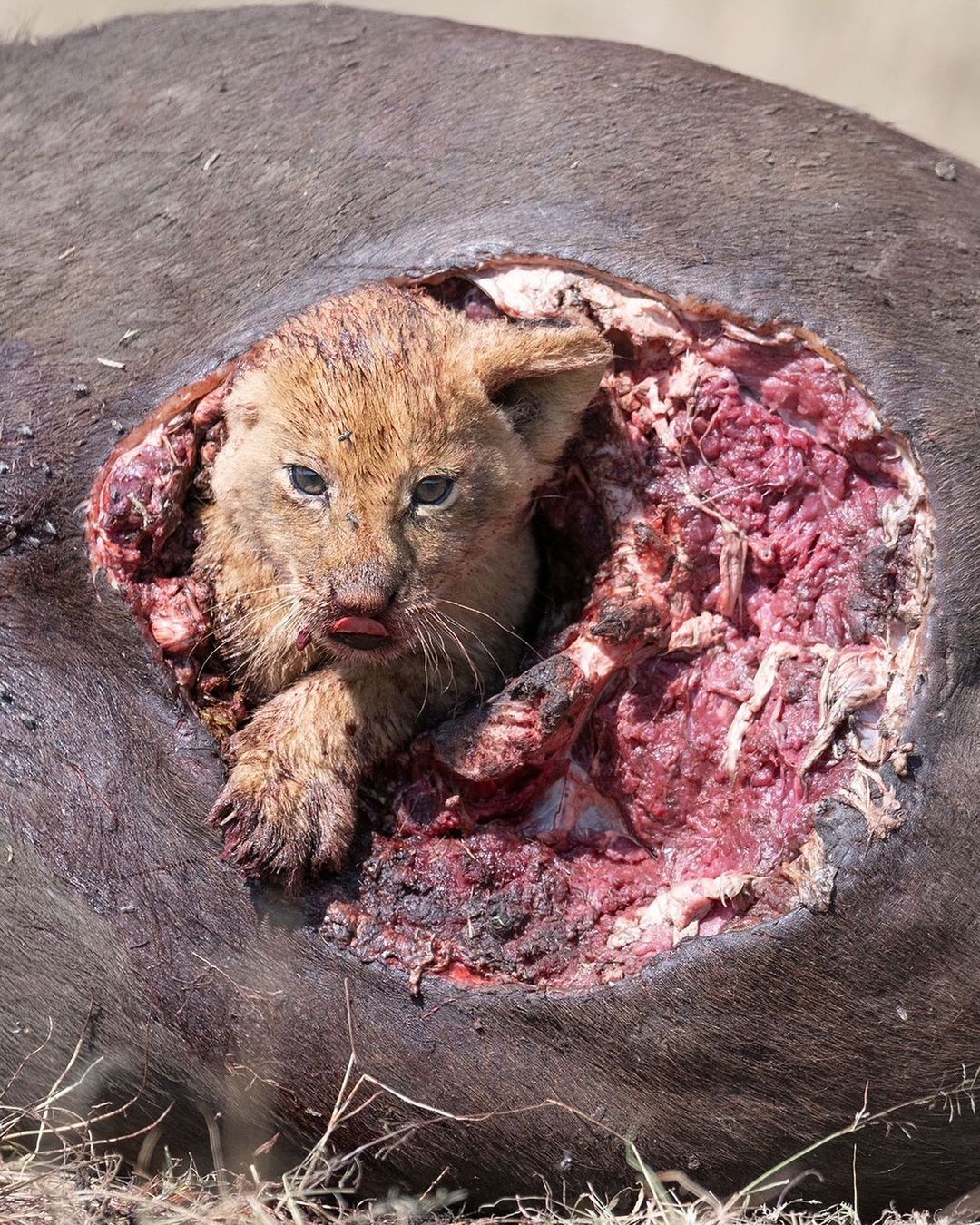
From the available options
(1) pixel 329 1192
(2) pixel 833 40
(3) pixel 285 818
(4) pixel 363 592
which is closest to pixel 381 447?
(4) pixel 363 592

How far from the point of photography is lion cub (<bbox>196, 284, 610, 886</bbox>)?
11.3 feet

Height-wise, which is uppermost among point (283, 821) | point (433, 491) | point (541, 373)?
point (541, 373)

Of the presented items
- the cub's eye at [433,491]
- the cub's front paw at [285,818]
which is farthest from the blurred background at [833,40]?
the cub's front paw at [285,818]

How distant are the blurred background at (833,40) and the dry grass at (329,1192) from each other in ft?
26.7

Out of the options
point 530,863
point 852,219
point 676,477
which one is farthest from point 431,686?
point 852,219

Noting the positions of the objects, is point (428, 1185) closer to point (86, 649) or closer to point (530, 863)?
point (530, 863)

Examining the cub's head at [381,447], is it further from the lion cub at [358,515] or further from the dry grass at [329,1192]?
the dry grass at [329,1192]

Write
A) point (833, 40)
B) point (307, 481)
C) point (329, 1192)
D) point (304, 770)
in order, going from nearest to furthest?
point (329, 1192) → point (304, 770) → point (307, 481) → point (833, 40)

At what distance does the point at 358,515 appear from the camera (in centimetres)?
351

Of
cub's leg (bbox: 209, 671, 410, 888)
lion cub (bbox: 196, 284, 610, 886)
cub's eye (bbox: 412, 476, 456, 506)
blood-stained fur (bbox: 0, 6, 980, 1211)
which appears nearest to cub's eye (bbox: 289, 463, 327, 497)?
lion cub (bbox: 196, 284, 610, 886)

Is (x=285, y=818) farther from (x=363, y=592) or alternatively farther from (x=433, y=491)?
(x=433, y=491)

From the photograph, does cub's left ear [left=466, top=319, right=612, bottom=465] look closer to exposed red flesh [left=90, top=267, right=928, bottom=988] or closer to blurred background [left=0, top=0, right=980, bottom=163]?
exposed red flesh [left=90, top=267, right=928, bottom=988]

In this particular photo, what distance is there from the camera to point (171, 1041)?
338cm

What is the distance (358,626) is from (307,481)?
483mm
